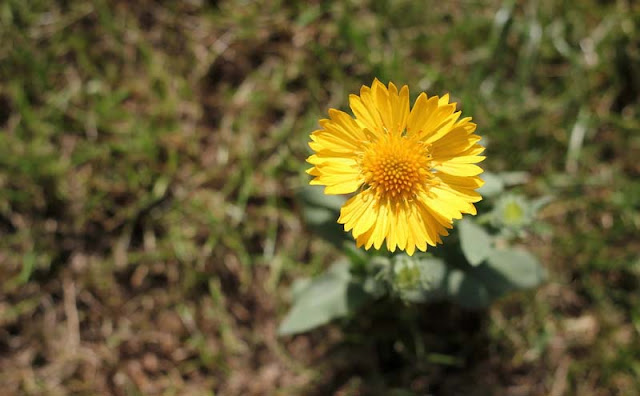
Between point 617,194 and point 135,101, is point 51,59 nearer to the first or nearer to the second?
point 135,101

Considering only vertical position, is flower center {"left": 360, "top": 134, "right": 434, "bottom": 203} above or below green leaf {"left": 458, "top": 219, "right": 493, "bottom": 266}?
above

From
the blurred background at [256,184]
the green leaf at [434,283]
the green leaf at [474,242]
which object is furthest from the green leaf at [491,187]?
the blurred background at [256,184]

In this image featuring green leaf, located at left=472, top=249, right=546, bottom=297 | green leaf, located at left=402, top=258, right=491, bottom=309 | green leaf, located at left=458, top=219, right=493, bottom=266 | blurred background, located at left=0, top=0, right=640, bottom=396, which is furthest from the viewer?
blurred background, located at left=0, top=0, right=640, bottom=396

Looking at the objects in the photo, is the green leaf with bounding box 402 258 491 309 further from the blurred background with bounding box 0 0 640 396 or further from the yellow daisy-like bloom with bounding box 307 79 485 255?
the blurred background with bounding box 0 0 640 396

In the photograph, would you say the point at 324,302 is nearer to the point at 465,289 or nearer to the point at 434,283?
the point at 434,283

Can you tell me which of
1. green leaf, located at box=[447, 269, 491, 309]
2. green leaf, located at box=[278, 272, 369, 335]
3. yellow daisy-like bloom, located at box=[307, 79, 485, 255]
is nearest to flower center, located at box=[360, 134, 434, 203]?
yellow daisy-like bloom, located at box=[307, 79, 485, 255]

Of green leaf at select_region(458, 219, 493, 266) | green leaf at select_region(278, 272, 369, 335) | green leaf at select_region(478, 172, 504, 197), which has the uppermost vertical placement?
green leaf at select_region(478, 172, 504, 197)

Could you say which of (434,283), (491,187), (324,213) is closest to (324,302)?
(324,213)
